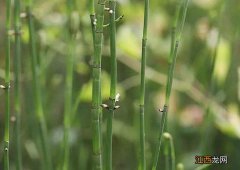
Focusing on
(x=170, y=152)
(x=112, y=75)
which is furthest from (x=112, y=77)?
(x=170, y=152)

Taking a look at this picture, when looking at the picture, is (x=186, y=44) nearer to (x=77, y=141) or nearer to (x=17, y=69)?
(x=77, y=141)

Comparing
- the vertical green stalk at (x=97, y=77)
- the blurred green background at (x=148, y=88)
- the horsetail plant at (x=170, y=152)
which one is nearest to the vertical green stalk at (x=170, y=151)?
the horsetail plant at (x=170, y=152)

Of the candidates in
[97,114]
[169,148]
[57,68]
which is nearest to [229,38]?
[57,68]

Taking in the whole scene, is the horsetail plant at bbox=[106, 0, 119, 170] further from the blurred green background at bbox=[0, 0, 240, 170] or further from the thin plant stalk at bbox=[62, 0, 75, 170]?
the blurred green background at bbox=[0, 0, 240, 170]

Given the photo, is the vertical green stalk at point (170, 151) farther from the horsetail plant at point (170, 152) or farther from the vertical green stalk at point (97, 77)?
the vertical green stalk at point (97, 77)

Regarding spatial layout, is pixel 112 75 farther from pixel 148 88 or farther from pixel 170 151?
pixel 148 88

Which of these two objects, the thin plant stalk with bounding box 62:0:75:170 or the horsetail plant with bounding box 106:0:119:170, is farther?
the thin plant stalk with bounding box 62:0:75:170

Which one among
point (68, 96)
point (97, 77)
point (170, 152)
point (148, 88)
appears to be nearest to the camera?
point (97, 77)

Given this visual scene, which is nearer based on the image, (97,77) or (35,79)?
(97,77)

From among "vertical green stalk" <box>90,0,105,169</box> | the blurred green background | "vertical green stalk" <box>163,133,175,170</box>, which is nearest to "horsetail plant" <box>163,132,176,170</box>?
"vertical green stalk" <box>163,133,175,170</box>
